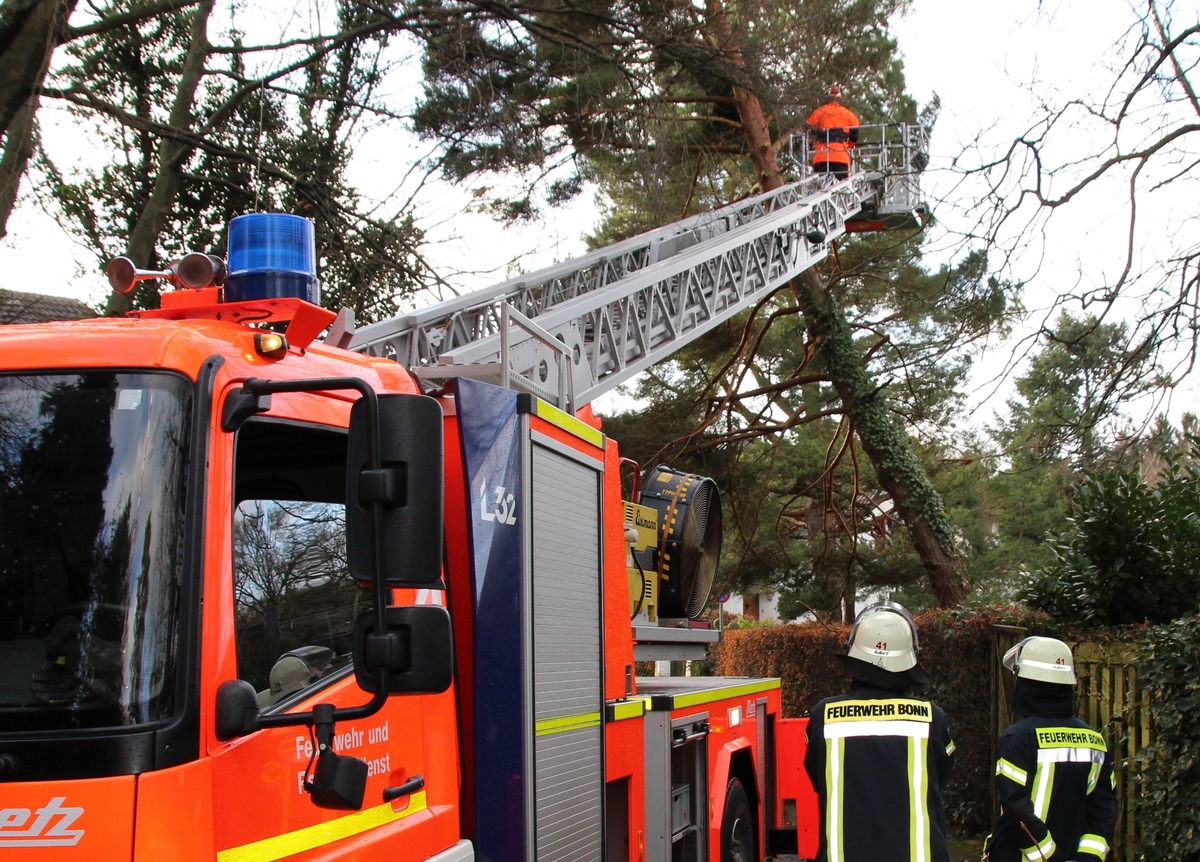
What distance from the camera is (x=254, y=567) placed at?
275 centimetres

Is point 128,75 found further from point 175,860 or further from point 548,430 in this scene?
point 175,860

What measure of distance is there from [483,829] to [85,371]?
1704 millimetres

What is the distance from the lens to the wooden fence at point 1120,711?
6.65m

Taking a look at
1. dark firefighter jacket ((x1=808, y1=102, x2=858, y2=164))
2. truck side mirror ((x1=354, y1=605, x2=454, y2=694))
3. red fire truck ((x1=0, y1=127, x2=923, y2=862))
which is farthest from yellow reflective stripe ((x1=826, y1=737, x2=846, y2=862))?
dark firefighter jacket ((x1=808, y1=102, x2=858, y2=164))

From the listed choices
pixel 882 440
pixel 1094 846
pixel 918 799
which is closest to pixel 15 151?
pixel 918 799


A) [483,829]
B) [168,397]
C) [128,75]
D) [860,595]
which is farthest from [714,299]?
[860,595]

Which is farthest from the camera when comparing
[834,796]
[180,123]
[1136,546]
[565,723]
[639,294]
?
[180,123]

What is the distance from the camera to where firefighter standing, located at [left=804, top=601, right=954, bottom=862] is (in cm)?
367

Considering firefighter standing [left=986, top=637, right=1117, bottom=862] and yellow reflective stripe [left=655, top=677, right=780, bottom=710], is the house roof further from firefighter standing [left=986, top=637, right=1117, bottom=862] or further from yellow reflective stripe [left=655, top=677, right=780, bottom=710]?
firefighter standing [left=986, top=637, right=1117, bottom=862]

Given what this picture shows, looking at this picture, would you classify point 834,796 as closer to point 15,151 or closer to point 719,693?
point 719,693

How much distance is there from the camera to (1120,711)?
22.7ft

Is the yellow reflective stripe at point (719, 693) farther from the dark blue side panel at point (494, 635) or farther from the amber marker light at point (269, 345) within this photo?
the amber marker light at point (269, 345)

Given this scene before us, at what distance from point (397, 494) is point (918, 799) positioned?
6.72 feet

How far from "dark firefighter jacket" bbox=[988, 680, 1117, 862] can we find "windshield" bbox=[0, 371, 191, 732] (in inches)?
135
